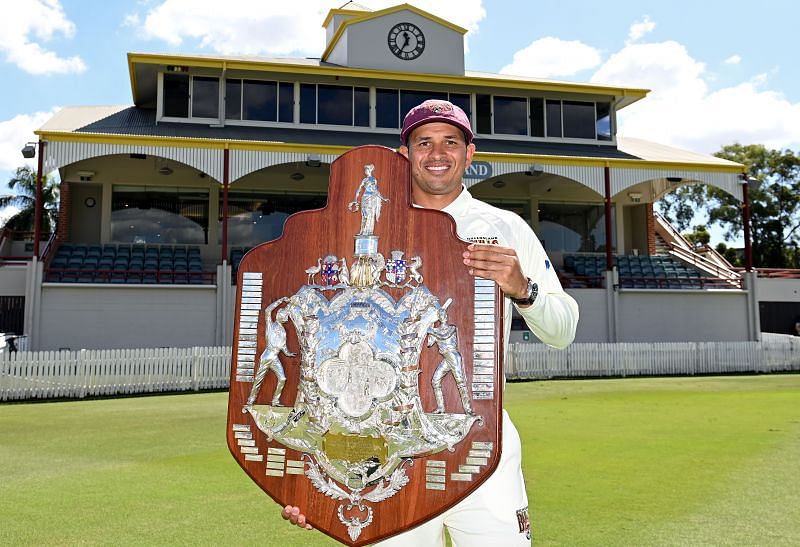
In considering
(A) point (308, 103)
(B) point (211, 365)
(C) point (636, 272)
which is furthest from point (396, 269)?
(C) point (636, 272)

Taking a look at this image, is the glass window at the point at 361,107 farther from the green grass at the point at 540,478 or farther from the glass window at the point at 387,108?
the green grass at the point at 540,478

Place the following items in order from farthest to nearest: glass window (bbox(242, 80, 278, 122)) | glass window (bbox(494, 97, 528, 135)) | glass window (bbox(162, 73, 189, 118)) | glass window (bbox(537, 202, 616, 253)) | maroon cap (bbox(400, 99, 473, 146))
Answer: glass window (bbox(537, 202, 616, 253))
glass window (bbox(494, 97, 528, 135))
glass window (bbox(242, 80, 278, 122))
glass window (bbox(162, 73, 189, 118))
maroon cap (bbox(400, 99, 473, 146))

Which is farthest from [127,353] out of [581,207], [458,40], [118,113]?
[581,207]

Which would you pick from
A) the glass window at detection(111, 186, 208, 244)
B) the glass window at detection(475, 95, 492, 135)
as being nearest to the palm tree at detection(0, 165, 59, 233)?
the glass window at detection(111, 186, 208, 244)

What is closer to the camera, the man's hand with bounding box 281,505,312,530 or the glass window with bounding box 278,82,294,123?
the man's hand with bounding box 281,505,312,530

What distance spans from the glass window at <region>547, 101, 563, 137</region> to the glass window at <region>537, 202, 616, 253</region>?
2970mm

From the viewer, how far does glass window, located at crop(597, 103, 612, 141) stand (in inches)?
1032

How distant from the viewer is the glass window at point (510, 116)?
997 inches

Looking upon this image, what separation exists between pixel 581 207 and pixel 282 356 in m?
26.4

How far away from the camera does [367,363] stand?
239 cm

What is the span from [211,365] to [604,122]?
18.4m

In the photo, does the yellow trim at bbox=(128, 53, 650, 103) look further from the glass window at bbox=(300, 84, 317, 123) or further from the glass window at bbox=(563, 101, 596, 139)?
the glass window at bbox=(300, 84, 317, 123)

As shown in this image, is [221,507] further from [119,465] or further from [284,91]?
[284,91]

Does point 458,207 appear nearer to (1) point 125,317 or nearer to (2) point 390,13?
(1) point 125,317
